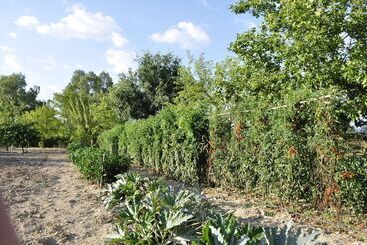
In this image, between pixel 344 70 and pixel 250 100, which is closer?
pixel 250 100

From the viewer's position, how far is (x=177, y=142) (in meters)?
12.9

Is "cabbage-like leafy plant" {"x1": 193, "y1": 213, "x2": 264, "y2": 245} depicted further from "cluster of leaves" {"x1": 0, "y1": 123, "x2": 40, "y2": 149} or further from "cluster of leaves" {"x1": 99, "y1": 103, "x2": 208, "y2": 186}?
"cluster of leaves" {"x1": 0, "y1": 123, "x2": 40, "y2": 149}

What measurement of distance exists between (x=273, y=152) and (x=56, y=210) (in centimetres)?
468

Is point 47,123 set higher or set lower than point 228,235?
higher

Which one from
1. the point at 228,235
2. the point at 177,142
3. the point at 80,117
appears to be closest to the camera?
the point at 228,235

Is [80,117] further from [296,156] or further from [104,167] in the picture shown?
[296,156]

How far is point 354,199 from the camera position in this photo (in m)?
7.21

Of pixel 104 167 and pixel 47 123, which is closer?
pixel 104 167

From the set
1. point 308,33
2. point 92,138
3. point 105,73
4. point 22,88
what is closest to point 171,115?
point 308,33

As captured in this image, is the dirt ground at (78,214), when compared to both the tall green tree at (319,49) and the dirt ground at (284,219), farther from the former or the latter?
the tall green tree at (319,49)

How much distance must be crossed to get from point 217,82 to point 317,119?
12017 mm

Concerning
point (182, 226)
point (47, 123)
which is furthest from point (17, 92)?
point (182, 226)

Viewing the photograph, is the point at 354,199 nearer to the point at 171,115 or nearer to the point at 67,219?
the point at 67,219

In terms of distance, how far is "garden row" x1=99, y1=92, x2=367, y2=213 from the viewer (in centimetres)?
746
